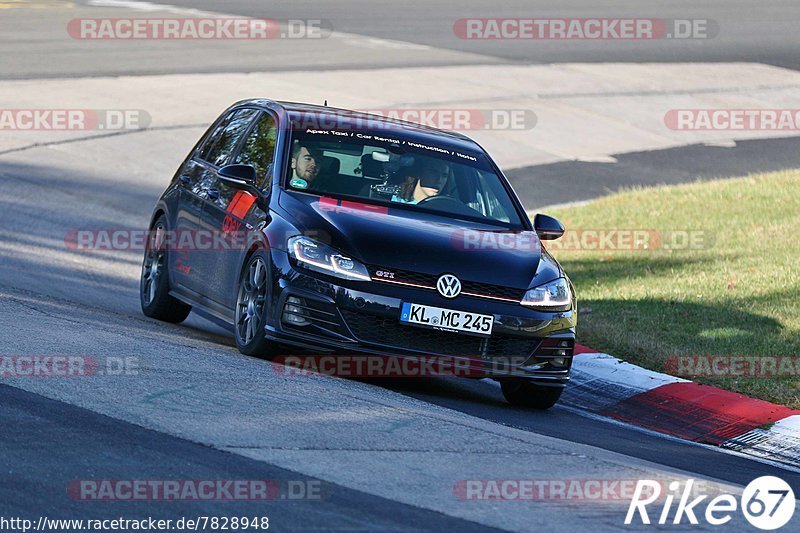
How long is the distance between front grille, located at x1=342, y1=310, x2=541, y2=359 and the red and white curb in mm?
1460

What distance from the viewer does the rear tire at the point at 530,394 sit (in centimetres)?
929

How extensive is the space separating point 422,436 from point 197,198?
392cm

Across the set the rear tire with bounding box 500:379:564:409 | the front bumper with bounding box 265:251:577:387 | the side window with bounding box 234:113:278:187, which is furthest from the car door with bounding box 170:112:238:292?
the rear tire with bounding box 500:379:564:409

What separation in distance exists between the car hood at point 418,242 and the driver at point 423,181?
0.74 ft

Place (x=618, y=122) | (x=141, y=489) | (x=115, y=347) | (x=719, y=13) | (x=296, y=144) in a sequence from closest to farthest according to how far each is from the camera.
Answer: (x=141, y=489), (x=115, y=347), (x=296, y=144), (x=618, y=122), (x=719, y=13)

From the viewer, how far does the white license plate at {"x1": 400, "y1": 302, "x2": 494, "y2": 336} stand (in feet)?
28.0

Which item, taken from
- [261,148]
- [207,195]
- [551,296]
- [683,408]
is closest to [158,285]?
[207,195]

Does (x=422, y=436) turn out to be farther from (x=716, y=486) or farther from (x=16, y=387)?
(x=16, y=387)

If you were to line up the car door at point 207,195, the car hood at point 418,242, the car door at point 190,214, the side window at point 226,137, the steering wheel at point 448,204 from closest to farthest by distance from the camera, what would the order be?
the car hood at point 418,242 → the steering wheel at point 448,204 → the car door at point 207,195 → the car door at point 190,214 → the side window at point 226,137

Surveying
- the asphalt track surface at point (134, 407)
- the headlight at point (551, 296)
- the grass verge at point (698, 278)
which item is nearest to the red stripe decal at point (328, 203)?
the asphalt track surface at point (134, 407)

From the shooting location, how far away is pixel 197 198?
10492 mm

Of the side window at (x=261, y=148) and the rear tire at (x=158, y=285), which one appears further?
the rear tire at (x=158, y=285)

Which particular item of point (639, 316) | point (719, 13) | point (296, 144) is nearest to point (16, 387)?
point (296, 144)

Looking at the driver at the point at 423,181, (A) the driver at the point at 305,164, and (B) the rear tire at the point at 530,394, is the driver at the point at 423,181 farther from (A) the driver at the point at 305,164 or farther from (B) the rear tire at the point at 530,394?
(B) the rear tire at the point at 530,394
